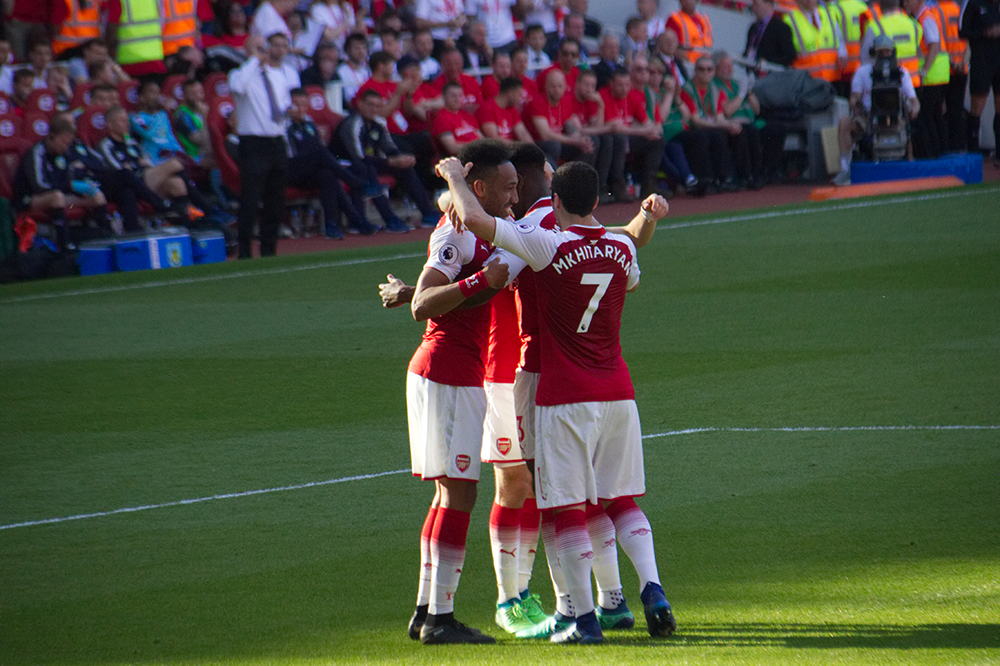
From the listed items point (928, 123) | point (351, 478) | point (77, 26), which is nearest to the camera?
point (351, 478)

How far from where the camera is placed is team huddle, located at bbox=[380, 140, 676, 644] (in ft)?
15.3

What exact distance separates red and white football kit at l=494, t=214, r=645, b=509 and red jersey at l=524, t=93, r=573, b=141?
1351cm

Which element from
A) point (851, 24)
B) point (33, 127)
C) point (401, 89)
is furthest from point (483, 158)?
point (851, 24)

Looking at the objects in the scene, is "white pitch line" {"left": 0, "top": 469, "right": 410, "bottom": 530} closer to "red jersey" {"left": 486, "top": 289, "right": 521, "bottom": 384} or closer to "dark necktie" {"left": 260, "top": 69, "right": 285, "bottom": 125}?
"red jersey" {"left": 486, "top": 289, "right": 521, "bottom": 384}

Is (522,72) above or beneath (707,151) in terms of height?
above

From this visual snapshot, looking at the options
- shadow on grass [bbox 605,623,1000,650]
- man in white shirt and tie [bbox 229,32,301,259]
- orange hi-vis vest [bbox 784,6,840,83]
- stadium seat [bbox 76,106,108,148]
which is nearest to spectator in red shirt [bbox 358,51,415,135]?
man in white shirt and tie [bbox 229,32,301,259]

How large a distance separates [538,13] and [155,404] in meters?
13.0

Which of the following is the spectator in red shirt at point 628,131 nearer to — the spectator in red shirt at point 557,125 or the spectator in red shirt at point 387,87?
the spectator in red shirt at point 557,125

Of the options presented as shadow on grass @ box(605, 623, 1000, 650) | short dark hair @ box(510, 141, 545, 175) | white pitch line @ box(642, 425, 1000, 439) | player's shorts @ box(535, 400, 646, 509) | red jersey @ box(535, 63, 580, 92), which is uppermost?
red jersey @ box(535, 63, 580, 92)

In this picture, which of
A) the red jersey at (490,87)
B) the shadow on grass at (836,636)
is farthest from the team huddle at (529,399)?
the red jersey at (490,87)

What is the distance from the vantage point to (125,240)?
1484 cm

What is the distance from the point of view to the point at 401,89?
1712cm

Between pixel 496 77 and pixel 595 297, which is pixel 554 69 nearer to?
pixel 496 77

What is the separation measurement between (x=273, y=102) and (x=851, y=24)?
10.6 m
